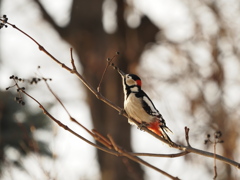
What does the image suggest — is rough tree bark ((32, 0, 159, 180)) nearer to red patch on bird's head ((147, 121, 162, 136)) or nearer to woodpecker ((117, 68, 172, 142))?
woodpecker ((117, 68, 172, 142))

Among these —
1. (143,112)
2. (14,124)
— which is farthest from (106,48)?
(143,112)

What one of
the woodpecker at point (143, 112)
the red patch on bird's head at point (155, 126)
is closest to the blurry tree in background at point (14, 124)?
the woodpecker at point (143, 112)

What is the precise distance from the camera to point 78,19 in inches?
351

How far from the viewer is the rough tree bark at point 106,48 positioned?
28.7 feet

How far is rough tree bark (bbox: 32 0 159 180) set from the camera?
28.7 feet

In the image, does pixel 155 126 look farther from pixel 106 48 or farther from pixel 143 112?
pixel 106 48

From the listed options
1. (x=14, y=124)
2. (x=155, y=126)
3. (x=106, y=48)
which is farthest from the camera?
(x=106, y=48)

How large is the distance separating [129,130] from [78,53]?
203 cm

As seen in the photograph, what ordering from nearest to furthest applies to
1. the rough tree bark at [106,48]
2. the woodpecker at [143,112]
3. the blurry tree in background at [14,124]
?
1. the woodpecker at [143,112]
2. the blurry tree in background at [14,124]
3. the rough tree bark at [106,48]

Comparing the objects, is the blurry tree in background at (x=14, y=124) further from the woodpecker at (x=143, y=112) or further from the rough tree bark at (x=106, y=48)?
the woodpecker at (x=143, y=112)

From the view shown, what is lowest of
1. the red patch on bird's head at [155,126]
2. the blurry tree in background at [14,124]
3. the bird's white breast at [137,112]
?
the red patch on bird's head at [155,126]

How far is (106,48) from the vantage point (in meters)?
8.81

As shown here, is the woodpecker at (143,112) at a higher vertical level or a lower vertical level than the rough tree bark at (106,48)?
lower

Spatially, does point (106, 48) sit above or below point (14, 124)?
above
